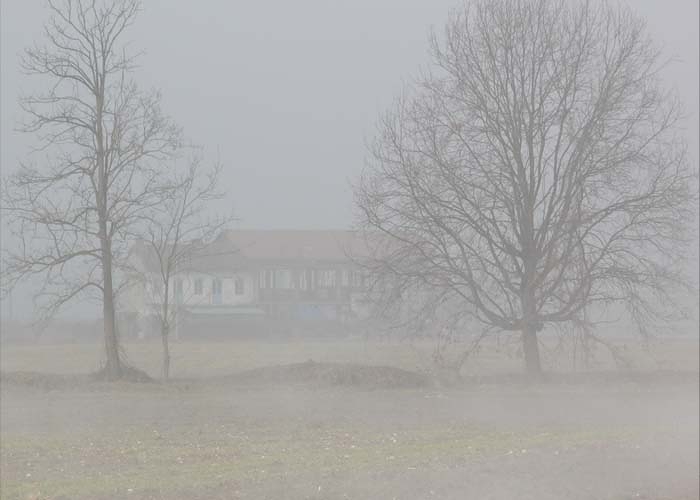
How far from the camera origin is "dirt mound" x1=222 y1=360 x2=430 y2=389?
2064 centimetres

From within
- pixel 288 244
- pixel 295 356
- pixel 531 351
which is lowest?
pixel 295 356

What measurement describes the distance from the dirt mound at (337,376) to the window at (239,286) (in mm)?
15726

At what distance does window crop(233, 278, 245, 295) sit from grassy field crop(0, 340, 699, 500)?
597 inches

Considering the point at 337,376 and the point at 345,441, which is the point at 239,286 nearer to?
the point at 337,376

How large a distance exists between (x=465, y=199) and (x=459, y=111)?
201cm

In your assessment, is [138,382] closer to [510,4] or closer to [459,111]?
[459,111]

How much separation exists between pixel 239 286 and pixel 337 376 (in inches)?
711

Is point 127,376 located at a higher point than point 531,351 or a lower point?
lower

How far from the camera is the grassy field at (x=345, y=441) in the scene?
9891 mm

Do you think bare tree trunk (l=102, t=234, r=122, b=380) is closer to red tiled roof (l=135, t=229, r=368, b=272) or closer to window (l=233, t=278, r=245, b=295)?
red tiled roof (l=135, t=229, r=368, b=272)

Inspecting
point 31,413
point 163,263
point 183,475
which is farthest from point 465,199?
point 183,475

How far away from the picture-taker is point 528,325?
22266 mm

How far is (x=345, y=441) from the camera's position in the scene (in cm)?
1292

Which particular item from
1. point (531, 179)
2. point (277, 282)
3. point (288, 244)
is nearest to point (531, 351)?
point (531, 179)
